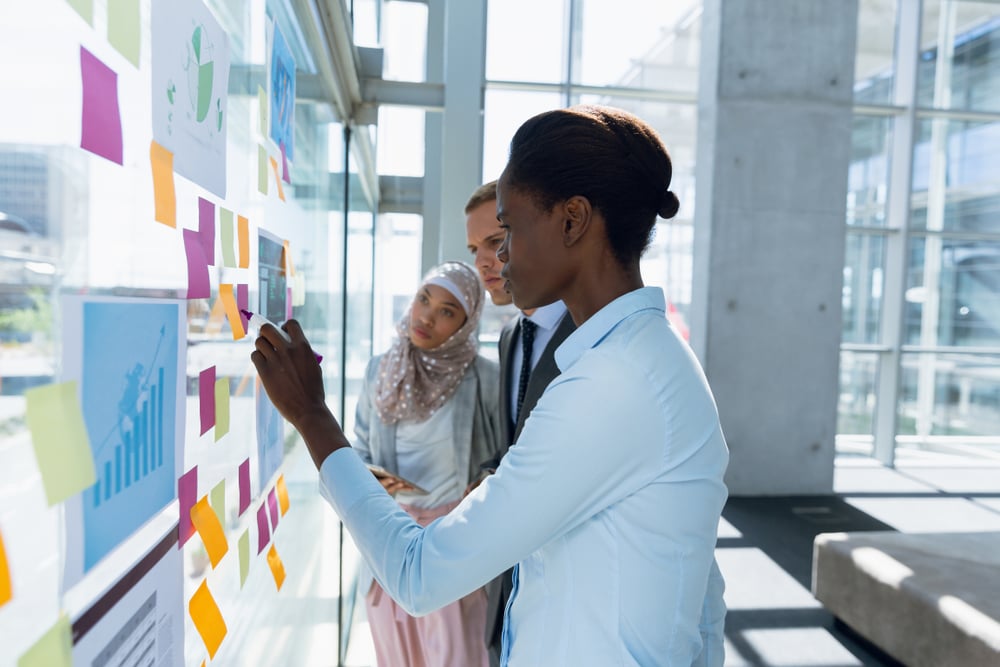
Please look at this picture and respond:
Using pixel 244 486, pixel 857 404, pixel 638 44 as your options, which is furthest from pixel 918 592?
pixel 638 44

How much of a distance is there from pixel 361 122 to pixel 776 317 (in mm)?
5099

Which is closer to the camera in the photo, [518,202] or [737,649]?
[518,202]

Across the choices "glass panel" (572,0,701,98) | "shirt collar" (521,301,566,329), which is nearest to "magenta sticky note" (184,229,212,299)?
"shirt collar" (521,301,566,329)

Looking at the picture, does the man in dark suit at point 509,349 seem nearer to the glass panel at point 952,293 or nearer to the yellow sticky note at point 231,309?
the yellow sticky note at point 231,309

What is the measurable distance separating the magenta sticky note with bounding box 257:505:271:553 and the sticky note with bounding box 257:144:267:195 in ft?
1.75

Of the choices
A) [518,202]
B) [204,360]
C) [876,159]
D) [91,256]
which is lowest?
[204,360]

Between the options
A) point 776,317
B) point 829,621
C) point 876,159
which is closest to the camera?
point 829,621

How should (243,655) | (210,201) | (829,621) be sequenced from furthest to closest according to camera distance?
(829,621)
(243,655)
(210,201)

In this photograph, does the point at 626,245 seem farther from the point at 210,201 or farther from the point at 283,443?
the point at 283,443

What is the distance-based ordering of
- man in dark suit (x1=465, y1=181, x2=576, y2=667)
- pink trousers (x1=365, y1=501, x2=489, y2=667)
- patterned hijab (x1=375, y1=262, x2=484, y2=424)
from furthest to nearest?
patterned hijab (x1=375, y1=262, x2=484, y2=424) < pink trousers (x1=365, y1=501, x2=489, y2=667) < man in dark suit (x1=465, y1=181, x2=576, y2=667)

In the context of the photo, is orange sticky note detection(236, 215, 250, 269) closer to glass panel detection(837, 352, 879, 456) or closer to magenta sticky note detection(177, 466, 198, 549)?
magenta sticky note detection(177, 466, 198, 549)

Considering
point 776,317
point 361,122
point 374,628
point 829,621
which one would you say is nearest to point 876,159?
point 776,317

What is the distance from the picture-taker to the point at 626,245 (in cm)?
92

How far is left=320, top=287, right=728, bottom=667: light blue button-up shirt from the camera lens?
0.75 meters
